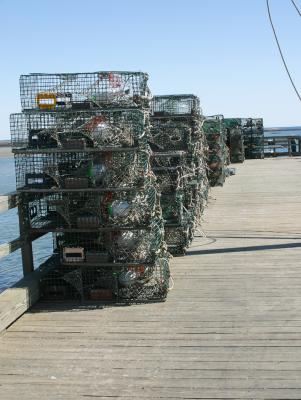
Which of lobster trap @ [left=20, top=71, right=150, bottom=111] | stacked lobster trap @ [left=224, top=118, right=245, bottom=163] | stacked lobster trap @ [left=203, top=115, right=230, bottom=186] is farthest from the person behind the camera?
stacked lobster trap @ [left=224, top=118, right=245, bottom=163]

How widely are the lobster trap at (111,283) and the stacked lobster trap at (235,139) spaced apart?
1739cm

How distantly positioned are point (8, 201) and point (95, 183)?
0.73m

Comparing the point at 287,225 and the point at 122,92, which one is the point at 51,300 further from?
the point at 287,225

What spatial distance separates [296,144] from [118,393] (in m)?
26.2

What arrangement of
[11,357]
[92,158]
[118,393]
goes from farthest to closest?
[92,158], [11,357], [118,393]

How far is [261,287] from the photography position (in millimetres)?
5176

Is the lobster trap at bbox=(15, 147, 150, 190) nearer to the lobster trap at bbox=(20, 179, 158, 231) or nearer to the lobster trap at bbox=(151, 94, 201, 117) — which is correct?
the lobster trap at bbox=(20, 179, 158, 231)

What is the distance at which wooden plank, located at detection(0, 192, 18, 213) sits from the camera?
452cm

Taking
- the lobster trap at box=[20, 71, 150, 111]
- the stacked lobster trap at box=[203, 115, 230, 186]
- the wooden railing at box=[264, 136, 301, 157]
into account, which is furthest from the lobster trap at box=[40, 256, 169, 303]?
the wooden railing at box=[264, 136, 301, 157]

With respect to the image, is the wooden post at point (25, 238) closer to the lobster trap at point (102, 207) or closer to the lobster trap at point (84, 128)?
the lobster trap at point (102, 207)

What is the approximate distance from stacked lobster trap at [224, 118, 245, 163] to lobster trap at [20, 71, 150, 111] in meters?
17.1

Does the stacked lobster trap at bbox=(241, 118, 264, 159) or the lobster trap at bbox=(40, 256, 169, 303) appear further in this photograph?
the stacked lobster trap at bbox=(241, 118, 264, 159)

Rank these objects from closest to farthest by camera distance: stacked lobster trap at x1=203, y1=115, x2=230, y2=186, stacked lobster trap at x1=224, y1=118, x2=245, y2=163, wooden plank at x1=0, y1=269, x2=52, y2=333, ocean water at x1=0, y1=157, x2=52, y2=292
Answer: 1. wooden plank at x1=0, y1=269, x2=52, y2=333
2. ocean water at x1=0, y1=157, x2=52, y2=292
3. stacked lobster trap at x1=203, y1=115, x2=230, y2=186
4. stacked lobster trap at x1=224, y1=118, x2=245, y2=163

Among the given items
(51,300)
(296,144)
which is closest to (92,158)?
(51,300)
